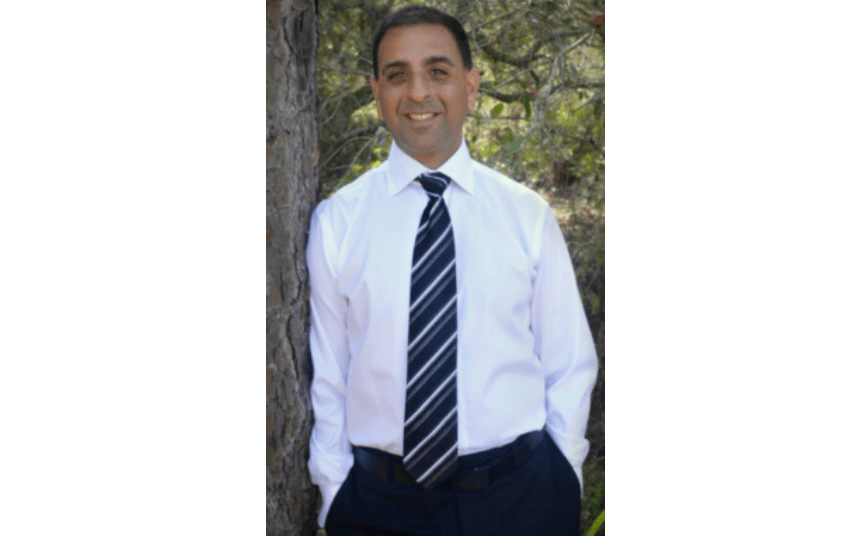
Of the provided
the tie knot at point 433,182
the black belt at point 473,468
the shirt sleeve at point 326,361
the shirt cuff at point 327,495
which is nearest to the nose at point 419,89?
the tie knot at point 433,182

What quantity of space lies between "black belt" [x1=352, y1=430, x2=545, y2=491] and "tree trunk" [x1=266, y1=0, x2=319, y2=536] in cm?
34

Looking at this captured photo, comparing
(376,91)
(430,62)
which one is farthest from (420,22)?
(376,91)

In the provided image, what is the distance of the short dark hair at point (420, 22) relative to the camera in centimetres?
275

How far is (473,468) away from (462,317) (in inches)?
21.1

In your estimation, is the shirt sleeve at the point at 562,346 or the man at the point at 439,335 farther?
the shirt sleeve at the point at 562,346

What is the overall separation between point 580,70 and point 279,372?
5.45 feet

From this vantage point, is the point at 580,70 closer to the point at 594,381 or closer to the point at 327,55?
the point at 327,55

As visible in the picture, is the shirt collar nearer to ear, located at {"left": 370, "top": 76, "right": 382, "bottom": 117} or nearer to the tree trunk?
ear, located at {"left": 370, "top": 76, "right": 382, "bottom": 117}

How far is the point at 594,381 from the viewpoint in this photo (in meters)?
2.93

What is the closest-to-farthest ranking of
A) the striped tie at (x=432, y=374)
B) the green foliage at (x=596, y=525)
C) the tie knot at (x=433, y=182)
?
the striped tie at (x=432, y=374) < the tie knot at (x=433, y=182) < the green foliage at (x=596, y=525)

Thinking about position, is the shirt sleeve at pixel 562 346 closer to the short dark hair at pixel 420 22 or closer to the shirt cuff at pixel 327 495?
the short dark hair at pixel 420 22

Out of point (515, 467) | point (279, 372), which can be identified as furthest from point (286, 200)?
point (515, 467)

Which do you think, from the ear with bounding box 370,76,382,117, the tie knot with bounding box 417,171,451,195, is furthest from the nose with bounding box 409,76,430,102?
the tie knot with bounding box 417,171,451,195

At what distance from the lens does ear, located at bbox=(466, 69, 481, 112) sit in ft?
9.39
